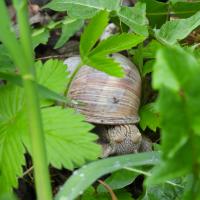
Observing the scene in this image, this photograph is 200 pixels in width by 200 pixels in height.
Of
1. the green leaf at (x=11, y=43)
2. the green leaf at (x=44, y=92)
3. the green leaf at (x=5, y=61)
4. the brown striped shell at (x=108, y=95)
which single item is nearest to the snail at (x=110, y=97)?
the brown striped shell at (x=108, y=95)

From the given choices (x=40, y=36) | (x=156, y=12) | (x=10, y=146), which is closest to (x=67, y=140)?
(x=10, y=146)

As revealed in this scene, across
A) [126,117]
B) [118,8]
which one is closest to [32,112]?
[118,8]

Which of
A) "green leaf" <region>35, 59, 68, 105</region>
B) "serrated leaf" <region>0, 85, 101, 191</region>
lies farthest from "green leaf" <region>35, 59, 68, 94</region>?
"serrated leaf" <region>0, 85, 101, 191</region>

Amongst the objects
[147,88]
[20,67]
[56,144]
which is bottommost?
[147,88]

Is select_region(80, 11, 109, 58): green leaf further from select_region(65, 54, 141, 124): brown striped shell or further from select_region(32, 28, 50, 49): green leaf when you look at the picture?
select_region(65, 54, 141, 124): brown striped shell

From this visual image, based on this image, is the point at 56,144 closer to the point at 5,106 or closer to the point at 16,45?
the point at 5,106

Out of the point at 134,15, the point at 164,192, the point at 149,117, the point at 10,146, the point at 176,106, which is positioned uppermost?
the point at 176,106

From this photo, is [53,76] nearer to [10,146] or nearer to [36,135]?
[10,146]
